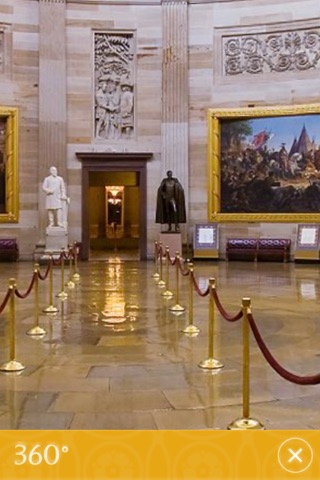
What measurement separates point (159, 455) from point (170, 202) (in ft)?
64.0

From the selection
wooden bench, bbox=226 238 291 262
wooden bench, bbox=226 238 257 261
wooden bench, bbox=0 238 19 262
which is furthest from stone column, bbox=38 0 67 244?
wooden bench, bbox=226 238 291 262

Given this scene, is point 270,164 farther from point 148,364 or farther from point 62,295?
point 148,364


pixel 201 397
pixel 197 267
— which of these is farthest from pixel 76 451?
pixel 197 267

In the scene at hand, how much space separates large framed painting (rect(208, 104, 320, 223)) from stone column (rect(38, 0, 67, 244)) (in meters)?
6.01

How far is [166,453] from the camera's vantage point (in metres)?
4.27

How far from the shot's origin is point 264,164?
82.5 feet

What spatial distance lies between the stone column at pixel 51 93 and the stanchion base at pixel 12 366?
1706cm

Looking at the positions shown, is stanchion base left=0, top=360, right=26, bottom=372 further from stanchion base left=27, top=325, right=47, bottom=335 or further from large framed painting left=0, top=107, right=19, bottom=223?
large framed painting left=0, top=107, right=19, bottom=223

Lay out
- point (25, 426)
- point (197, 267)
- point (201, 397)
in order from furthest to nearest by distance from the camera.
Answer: point (197, 267), point (201, 397), point (25, 426)

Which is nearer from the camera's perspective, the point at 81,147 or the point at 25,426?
the point at 25,426

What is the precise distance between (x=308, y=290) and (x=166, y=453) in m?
11.7

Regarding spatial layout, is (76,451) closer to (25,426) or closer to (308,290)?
(25,426)

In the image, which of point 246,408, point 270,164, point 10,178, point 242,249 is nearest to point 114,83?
point 10,178

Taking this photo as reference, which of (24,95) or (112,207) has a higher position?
(24,95)
